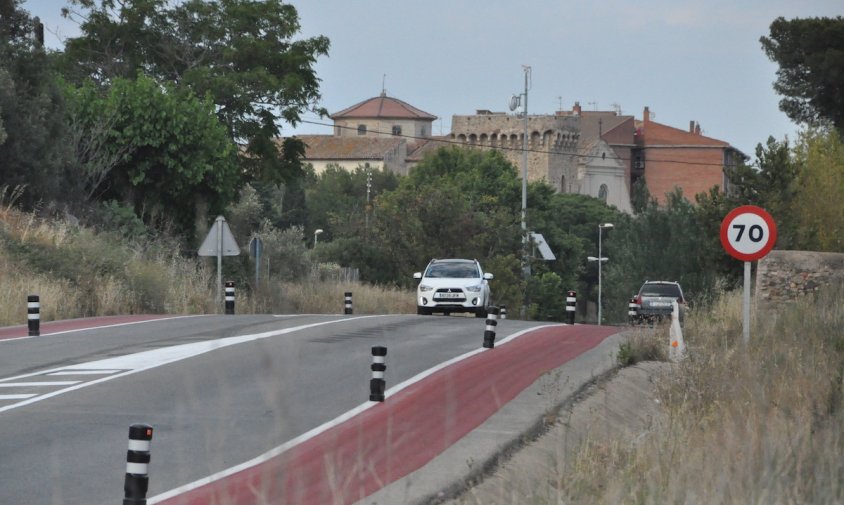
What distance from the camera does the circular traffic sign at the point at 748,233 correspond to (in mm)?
20000

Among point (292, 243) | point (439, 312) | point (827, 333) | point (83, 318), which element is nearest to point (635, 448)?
point (827, 333)

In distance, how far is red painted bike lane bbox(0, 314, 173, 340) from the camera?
76.4ft

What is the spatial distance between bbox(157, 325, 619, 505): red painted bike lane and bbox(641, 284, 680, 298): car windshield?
72.6 feet

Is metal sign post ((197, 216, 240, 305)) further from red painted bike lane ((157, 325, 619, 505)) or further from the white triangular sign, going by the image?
red painted bike lane ((157, 325, 619, 505))

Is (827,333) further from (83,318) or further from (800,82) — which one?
(800,82)

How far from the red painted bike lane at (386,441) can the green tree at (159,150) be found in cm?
2133

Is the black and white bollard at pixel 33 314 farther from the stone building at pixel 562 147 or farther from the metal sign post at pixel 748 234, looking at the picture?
the stone building at pixel 562 147

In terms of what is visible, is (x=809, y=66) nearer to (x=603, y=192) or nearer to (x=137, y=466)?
(x=137, y=466)

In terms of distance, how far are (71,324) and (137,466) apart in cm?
1736

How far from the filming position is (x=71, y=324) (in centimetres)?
2550

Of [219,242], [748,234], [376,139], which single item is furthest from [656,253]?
[376,139]

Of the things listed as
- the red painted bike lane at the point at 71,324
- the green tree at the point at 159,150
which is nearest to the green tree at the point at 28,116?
the green tree at the point at 159,150

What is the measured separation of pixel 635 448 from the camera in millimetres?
10602

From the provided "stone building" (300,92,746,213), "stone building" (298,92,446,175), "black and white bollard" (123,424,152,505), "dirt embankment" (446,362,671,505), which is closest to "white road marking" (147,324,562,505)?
"black and white bollard" (123,424,152,505)
